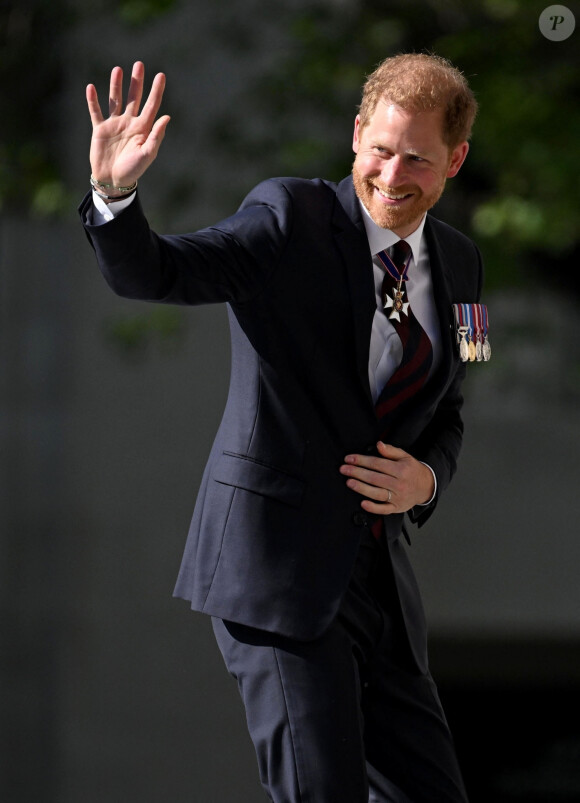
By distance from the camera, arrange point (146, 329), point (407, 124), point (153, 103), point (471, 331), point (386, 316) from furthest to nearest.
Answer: point (146, 329), point (471, 331), point (386, 316), point (407, 124), point (153, 103)

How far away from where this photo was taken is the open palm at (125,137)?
2.07 metres

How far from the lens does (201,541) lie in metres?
2.40

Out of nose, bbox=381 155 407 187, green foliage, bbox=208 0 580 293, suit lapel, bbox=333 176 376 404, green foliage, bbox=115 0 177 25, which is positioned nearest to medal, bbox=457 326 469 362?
suit lapel, bbox=333 176 376 404

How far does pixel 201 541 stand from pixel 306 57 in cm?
349

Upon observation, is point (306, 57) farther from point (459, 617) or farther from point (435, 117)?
point (435, 117)

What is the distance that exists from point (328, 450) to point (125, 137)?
27.1 inches

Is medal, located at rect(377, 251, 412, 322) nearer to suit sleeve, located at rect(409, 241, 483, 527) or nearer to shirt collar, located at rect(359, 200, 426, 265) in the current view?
shirt collar, located at rect(359, 200, 426, 265)

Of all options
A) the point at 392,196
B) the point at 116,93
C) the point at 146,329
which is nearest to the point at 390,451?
the point at 392,196

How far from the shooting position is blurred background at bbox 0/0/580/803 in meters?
5.54

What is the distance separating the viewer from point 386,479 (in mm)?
2385

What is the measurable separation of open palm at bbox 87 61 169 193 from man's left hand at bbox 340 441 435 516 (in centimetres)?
68

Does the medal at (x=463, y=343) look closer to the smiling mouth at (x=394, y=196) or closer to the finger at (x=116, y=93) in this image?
the smiling mouth at (x=394, y=196)

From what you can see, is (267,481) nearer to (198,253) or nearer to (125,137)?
(198,253)

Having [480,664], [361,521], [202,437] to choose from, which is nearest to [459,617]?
[480,664]
